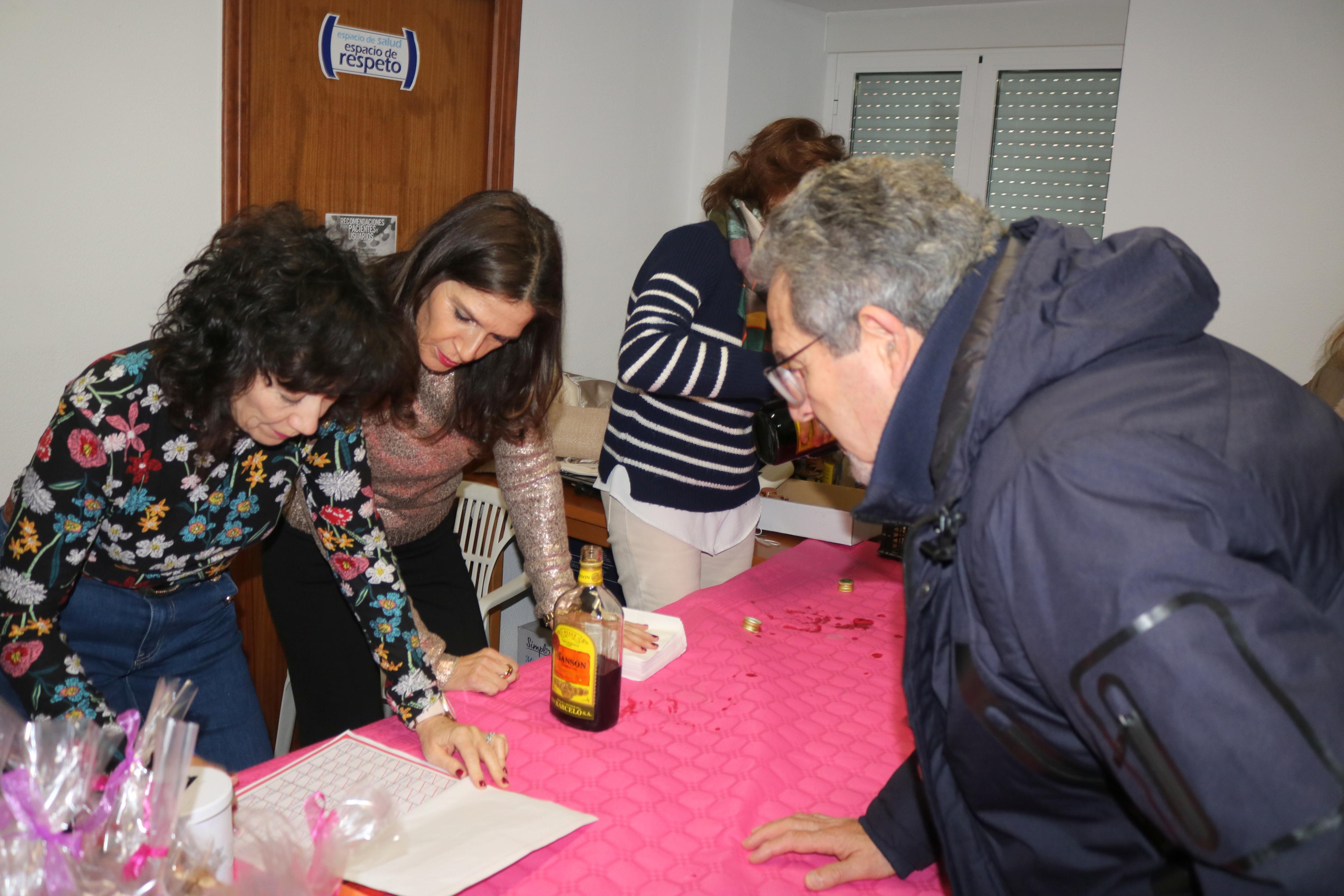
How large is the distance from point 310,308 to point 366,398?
0.18 m

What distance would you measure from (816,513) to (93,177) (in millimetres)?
1856

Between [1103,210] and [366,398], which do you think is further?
[1103,210]

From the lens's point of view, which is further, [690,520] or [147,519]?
[690,520]

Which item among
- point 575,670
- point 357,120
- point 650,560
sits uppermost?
point 357,120

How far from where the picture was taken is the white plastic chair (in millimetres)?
2479

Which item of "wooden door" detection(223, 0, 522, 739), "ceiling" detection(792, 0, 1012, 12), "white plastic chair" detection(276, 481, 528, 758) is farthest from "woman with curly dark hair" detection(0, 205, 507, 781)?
"ceiling" detection(792, 0, 1012, 12)

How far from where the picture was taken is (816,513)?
236 cm

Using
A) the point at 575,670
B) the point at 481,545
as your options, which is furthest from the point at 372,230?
the point at 575,670

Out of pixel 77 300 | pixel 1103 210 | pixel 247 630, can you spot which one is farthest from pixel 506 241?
pixel 1103 210

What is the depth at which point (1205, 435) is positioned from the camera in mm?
719

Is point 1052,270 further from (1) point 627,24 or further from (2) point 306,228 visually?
(1) point 627,24

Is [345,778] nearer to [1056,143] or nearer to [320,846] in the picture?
[320,846]

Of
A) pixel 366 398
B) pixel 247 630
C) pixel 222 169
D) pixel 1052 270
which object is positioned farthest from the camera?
pixel 247 630

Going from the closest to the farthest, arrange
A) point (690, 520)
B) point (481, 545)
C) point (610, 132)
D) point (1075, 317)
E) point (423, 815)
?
point (1075, 317) < point (423, 815) < point (690, 520) < point (481, 545) < point (610, 132)
